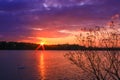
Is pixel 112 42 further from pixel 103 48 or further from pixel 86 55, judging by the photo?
pixel 86 55

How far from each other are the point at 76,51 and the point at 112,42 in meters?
2.66

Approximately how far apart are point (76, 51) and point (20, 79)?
45.2 meters

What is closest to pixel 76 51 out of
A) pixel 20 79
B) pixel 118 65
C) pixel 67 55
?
pixel 67 55

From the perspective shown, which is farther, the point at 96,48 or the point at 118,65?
the point at 96,48

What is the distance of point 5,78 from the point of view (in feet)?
195

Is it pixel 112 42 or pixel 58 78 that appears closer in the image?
pixel 112 42

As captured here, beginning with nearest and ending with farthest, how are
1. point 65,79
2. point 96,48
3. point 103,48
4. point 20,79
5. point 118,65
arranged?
1. point 118,65
2. point 103,48
3. point 96,48
4. point 65,79
5. point 20,79

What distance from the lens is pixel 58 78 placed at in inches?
2156

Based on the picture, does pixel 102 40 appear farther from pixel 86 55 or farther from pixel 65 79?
pixel 65 79

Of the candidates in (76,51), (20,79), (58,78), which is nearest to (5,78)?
(20,79)

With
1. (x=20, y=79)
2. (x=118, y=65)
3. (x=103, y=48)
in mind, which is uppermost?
(x=103, y=48)

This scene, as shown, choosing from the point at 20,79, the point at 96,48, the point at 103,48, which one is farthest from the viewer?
the point at 20,79

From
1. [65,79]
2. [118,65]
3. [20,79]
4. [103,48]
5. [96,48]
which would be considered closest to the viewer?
[118,65]

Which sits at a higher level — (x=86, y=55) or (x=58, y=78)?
(x=86, y=55)
